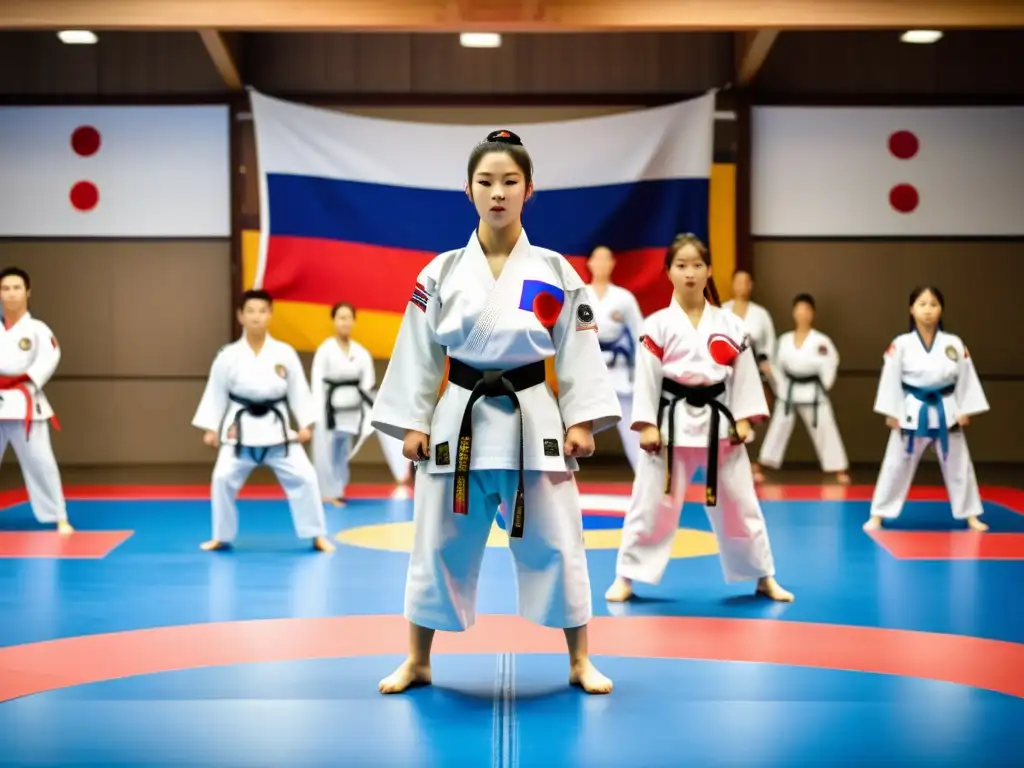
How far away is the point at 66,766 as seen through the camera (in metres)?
2.60

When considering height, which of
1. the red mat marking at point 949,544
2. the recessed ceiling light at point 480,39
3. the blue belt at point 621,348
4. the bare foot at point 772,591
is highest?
the recessed ceiling light at point 480,39

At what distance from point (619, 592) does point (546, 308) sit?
1.72m

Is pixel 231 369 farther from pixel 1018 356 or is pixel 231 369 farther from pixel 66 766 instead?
pixel 1018 356

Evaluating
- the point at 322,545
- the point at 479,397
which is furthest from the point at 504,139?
the point at 322,545

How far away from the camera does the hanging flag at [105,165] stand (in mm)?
10070

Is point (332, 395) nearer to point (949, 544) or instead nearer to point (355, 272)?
point (355, 272)

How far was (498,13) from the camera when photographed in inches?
313

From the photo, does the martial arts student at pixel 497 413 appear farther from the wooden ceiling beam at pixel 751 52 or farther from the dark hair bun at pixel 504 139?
the wooden ceiling beam at pixel 751 52

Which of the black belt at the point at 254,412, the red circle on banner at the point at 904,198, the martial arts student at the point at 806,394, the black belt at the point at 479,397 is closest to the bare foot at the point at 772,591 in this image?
the black belt at the point at 479,397

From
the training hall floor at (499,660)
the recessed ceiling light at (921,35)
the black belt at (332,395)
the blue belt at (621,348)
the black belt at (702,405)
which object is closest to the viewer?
the training hall floor at (499,660)

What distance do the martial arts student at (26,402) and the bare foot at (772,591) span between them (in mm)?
3689

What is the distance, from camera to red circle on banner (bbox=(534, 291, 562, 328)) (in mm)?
3150

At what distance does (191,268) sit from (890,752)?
8467 millimetres

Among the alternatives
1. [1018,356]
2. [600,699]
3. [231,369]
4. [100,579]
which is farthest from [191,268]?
[600,699]
